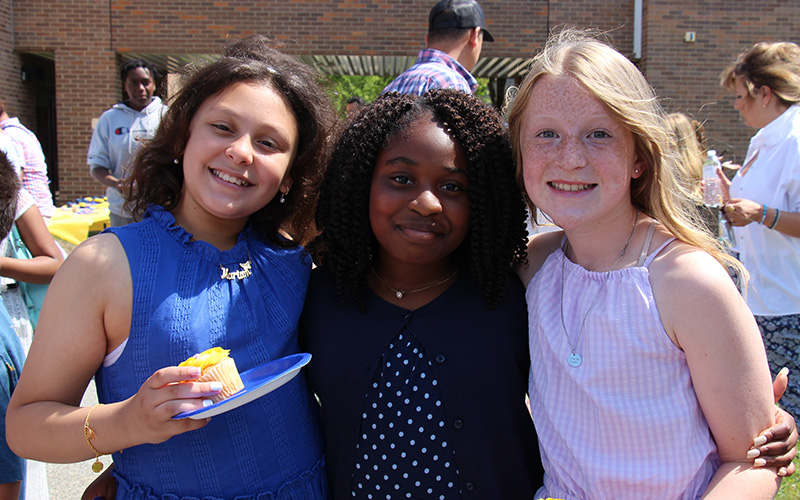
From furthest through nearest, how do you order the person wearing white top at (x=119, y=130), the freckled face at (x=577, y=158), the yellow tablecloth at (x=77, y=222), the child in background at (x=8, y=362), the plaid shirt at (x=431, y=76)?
the yellow tablecloth at (x=77, y=222) → the person wearing white top at (x=119, y=130) → the plaid shirt at (x=431, y=76) → the child in background at (x=8, y=362) → the freckled face at (x=577, y=158)

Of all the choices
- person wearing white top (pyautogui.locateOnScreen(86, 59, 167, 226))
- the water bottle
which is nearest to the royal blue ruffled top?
the water bottle

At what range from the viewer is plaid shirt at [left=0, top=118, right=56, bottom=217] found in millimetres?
4801

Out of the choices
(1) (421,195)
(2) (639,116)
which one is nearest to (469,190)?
(1) (421,195)

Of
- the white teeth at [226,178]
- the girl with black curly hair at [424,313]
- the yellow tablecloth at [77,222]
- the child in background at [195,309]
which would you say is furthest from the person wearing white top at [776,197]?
the yellow tablecloth at [77,222]

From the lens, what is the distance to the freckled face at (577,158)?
1.68m

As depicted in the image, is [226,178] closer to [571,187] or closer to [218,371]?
[218,371]

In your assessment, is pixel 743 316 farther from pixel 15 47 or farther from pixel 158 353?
pixel 15 47

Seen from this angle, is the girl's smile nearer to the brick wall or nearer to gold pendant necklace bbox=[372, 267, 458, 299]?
gold pendant necklace bbox=[372, 267, 458, 299]

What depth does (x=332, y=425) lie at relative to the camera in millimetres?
1884

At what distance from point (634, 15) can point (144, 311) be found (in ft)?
40.3

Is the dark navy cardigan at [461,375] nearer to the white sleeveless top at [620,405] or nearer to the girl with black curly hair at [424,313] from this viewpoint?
A: the girl with black curly hair at [424,313]

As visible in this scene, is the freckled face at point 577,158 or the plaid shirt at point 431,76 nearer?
the freckled face at point 577,158

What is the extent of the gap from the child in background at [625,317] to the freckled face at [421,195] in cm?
23

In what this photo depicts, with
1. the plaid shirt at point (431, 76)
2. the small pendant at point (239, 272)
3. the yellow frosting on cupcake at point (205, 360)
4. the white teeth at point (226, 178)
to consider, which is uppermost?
the plaid shirt at point (431, 76)
